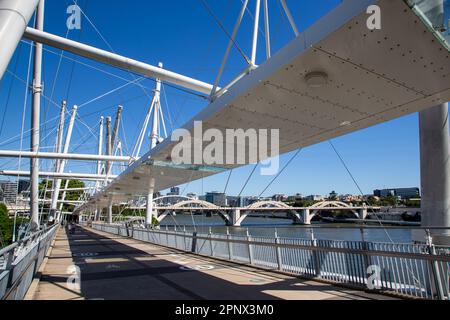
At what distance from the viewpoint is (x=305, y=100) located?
794cm

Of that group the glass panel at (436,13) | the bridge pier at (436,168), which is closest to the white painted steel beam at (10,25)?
the glass panel at (436,13)

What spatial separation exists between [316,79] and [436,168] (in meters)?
4.72

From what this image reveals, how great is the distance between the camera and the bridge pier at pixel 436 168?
9.10m

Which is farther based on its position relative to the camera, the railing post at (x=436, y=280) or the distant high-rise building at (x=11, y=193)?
the distant high-rise building at (x=11, y=193)

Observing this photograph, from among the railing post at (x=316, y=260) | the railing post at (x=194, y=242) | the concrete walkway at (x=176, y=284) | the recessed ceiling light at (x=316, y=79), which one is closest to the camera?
the recessed ceiling light at (x=316, y=79)

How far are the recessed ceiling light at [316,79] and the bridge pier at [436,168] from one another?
13.8ft

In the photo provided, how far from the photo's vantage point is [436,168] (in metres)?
9.19

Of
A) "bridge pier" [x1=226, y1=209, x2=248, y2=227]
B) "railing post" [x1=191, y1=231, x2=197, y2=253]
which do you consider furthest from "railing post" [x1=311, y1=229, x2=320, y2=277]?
"bridge pier" [x1=226, y1=209, x2=248, y2=227]

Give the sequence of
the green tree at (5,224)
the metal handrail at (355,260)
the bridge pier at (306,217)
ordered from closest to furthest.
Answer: the metal handrail at (355,260), the green tree at (5,224), the bridge pier at (306,217)

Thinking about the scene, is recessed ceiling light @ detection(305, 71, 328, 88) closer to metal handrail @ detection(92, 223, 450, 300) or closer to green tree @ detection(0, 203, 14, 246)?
metal handrail @ detection(92, 223, 450, 300)

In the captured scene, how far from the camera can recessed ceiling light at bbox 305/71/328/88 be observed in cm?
645

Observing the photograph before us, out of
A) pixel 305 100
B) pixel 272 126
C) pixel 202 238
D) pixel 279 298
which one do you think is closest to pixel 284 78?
pixel 305 100

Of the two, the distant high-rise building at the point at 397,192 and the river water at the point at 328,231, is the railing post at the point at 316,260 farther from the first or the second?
the distant high-rise building at the point at 397,192

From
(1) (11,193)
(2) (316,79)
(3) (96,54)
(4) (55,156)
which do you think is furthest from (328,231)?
(2) (316,79)
